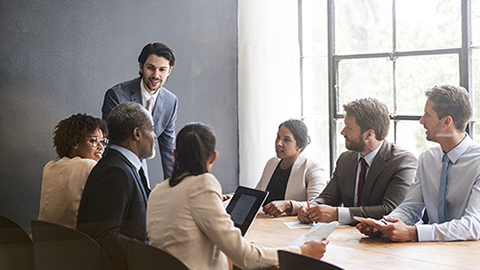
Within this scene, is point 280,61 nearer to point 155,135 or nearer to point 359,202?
point 155,135

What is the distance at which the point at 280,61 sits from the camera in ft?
8.52

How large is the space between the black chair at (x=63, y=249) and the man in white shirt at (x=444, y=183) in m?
1.13

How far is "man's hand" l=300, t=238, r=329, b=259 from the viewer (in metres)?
1.94

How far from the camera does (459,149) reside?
8.91 ft

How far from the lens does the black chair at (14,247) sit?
2.33 m

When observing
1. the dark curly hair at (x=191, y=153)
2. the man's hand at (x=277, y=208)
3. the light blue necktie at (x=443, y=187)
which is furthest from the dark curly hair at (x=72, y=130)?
the light blue necktie at (x=443, y=187)

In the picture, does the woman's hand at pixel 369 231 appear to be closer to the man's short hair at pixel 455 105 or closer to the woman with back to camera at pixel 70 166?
the man's short hair at pixel 455 105

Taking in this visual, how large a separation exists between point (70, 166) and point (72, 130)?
0.15 m

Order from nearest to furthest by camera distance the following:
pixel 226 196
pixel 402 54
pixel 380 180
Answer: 1. pixel 226 196
2. pixel 380 180
3. pixel 402 54

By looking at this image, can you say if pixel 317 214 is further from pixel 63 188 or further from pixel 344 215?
pixel 63 188

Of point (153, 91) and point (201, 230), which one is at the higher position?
point (153, 91)

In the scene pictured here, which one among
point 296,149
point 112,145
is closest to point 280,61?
point 296,149

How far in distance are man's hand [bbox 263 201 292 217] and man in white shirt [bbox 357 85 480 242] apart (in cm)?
38

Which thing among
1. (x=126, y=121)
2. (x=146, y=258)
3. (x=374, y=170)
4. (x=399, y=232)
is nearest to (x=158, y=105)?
(x=126, y=121)
